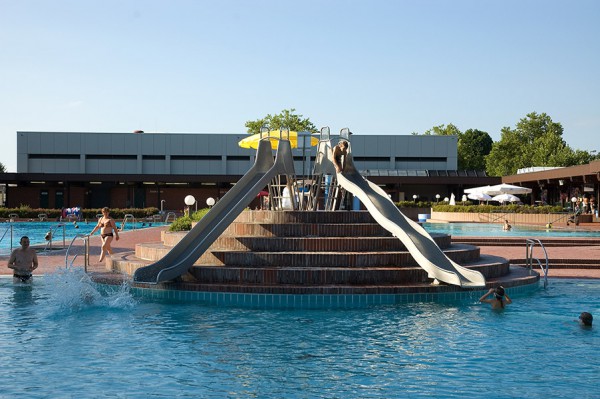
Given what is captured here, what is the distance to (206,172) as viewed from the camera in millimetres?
59250

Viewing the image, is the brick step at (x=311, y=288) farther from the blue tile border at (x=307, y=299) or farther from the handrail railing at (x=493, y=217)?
the handrail railing at (x=493, y=217)

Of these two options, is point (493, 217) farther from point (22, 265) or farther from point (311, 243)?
point (22, 265)

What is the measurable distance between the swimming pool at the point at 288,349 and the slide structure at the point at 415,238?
491mm

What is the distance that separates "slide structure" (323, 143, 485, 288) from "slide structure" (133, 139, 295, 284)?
1.63 meters

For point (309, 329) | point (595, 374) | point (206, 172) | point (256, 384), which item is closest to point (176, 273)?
point (309, 329)

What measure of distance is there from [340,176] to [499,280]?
430cm

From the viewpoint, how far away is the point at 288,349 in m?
8.45

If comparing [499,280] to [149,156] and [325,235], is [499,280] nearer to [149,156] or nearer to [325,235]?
[325,235]

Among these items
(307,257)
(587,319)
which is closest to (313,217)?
(307,257)

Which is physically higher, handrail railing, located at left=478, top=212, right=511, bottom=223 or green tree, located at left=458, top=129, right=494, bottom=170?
green tree, located at left=458, top=129, right=494, bottom=170

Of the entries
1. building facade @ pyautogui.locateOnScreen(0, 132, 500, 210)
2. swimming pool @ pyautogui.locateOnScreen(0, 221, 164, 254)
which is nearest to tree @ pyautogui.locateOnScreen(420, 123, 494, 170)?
building facade @ pyautogui.locateOnScreen(0, 132, 500, 210)

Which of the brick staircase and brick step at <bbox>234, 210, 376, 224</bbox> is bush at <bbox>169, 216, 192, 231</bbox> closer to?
the brick staircase

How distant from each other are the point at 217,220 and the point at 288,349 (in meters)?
5.32

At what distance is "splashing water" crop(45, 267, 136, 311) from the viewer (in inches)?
445
